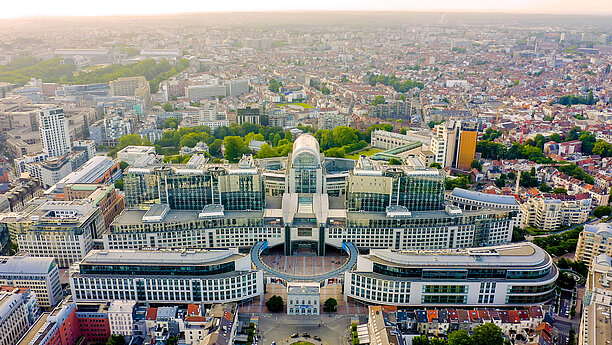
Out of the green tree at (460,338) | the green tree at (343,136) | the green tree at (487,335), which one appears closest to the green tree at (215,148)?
the green tree at (343,136)

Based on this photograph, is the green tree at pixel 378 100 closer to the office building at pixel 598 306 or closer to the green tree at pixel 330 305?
the office building at pixel 598 306

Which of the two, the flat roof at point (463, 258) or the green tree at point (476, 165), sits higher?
the flat roof at point (463, 258)

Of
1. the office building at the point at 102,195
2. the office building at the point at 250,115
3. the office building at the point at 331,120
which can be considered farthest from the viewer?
the office building at the point at 250,115

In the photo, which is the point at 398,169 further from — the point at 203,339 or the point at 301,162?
the point at 203,339

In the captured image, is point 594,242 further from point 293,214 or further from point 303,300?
point 293,214

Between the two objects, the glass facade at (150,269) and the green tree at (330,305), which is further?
the green tree at (330,305)

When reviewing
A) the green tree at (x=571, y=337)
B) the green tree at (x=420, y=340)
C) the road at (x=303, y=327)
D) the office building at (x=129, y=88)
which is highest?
the office building at (x=129, y=88)

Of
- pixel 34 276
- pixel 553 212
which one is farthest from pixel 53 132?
pixel 553 212

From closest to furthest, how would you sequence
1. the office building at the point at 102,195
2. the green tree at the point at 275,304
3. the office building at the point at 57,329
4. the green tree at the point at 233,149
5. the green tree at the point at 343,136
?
the office building at the point at 57,329
the green tree at the point at 275,304
the office building at the point at 102,195
the green tree at the point at 233,149
the green tree at the point at 343,136
